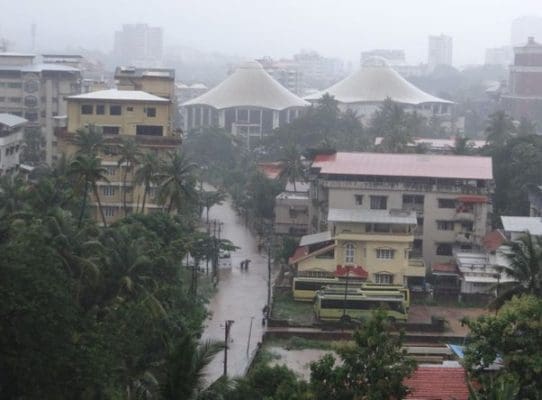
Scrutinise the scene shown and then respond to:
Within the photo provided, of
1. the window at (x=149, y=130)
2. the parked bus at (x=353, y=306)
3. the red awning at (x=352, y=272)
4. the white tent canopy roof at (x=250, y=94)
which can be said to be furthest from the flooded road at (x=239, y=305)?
the white tent canopy roof at (x=250, y=94)

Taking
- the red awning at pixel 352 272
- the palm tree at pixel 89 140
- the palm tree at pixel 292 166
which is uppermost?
the palm tree at pixel 89 140

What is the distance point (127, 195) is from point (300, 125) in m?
26.4

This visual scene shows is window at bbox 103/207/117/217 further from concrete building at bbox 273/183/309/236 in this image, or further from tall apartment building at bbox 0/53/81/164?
tall apartment building at bbox 0/53/81/164

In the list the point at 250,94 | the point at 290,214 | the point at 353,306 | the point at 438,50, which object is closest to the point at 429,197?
the point at 353,306

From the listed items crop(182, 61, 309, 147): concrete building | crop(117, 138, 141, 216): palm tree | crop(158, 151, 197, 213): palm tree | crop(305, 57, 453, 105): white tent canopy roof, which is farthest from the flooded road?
crop(305, 57, 453, 105): white tent canopy roof

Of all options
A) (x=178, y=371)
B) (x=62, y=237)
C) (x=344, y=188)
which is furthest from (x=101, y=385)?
(x=344, y=188)

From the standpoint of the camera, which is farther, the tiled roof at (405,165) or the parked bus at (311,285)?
the tiled roof at (405,165)

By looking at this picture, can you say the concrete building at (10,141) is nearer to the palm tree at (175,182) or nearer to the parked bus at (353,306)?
the palm tree at (175,182)

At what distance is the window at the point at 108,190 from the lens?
35.8 metres

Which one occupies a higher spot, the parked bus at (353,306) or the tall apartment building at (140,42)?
the tall apartment building at (140,42)

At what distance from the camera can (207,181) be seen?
56.2 meters

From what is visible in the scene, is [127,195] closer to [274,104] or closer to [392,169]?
[392,169]

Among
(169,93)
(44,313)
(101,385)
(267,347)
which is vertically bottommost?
(267,347)

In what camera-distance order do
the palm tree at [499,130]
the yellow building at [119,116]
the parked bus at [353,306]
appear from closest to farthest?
the parked bus at [353,306]
the yellow building at [119,116]
the palm tree at [499,130]
